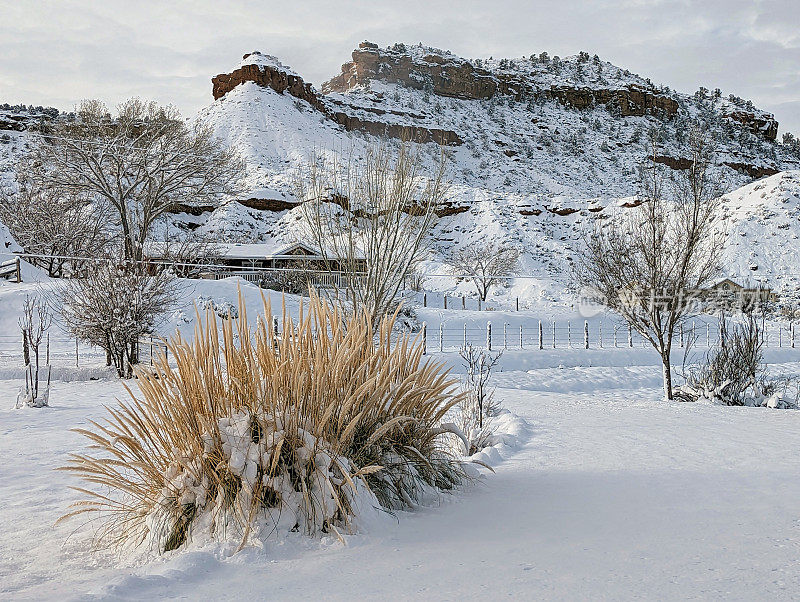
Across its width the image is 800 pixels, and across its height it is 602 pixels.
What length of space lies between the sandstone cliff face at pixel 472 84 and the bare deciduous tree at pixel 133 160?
2334 inches

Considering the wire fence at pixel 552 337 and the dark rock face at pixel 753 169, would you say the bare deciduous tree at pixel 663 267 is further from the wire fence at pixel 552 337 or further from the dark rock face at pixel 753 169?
the dark rock face at pixel 753 169

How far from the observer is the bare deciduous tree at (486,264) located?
38.5 metres

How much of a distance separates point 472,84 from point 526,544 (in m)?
86.5

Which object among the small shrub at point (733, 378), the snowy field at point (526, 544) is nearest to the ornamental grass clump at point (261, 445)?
the snowy field at point (526, 544)

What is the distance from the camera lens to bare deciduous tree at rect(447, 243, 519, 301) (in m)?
38.5

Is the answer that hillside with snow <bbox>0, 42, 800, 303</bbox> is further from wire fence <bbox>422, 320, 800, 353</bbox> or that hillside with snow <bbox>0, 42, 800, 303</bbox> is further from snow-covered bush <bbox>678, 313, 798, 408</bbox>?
snow-covered bush <bbox>678, 313, 798, 408</bbox>

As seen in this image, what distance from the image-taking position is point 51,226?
1140 inches

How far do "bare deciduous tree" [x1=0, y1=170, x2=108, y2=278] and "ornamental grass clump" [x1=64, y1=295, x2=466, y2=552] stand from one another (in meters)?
26.5

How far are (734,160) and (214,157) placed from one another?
55.1m

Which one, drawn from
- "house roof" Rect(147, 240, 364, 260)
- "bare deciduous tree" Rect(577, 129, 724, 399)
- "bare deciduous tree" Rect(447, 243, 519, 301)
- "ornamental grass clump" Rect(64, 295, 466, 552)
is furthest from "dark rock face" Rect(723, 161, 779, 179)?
"ornamental grass clump" Rect(64, 295, 466, 552)

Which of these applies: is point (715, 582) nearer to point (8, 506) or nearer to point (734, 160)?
point (8, 506)

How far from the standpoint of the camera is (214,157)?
84.2ft

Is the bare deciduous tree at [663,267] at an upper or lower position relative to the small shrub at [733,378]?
upper

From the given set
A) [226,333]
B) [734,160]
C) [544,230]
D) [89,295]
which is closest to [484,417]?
[226,333]
